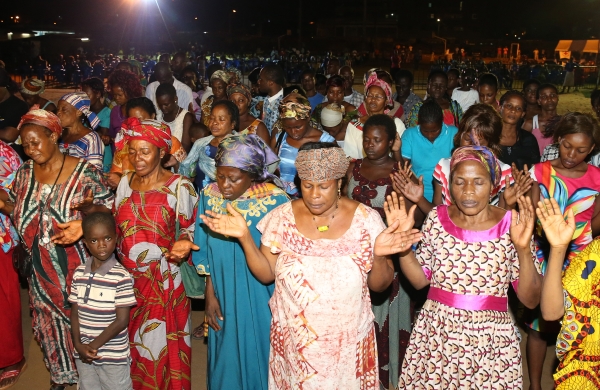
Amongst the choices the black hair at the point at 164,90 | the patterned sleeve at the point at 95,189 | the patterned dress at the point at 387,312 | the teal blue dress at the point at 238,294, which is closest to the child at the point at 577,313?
the patterned dress at the point at 387,312

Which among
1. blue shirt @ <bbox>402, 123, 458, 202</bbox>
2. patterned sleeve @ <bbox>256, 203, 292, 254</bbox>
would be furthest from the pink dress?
blue shirt @ <bbox>402, 123, 458, 202</bbox>

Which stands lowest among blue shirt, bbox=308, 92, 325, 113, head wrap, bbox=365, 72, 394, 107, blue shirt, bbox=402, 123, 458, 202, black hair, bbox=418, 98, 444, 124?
blue shirt, bbox=402, 123, 458, 202

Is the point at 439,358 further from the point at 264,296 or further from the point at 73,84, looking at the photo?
the point at 73,84

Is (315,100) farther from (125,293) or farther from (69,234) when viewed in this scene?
(125,293)

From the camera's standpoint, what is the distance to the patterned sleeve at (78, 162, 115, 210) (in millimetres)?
4125

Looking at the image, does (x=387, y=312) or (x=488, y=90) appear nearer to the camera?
(x=387, y=312)

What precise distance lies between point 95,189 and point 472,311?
273 cm

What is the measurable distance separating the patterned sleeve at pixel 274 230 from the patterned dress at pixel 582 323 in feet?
5.21

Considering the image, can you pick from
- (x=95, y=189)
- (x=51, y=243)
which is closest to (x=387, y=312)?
(x=95, y=189)

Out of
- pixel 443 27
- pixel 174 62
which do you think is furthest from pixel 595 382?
pixel 443 27

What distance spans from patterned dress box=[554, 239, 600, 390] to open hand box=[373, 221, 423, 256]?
925 millimetres

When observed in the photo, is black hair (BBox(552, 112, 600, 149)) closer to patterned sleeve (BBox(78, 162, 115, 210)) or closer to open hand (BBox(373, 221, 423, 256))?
open hand (BBox(373, 221, 423, 256))

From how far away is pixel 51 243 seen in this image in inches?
162

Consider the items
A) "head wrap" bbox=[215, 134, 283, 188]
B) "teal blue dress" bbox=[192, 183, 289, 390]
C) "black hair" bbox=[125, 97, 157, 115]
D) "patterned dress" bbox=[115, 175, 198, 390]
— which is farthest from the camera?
"black hair" bbox=[125, 97, 157, 115]
